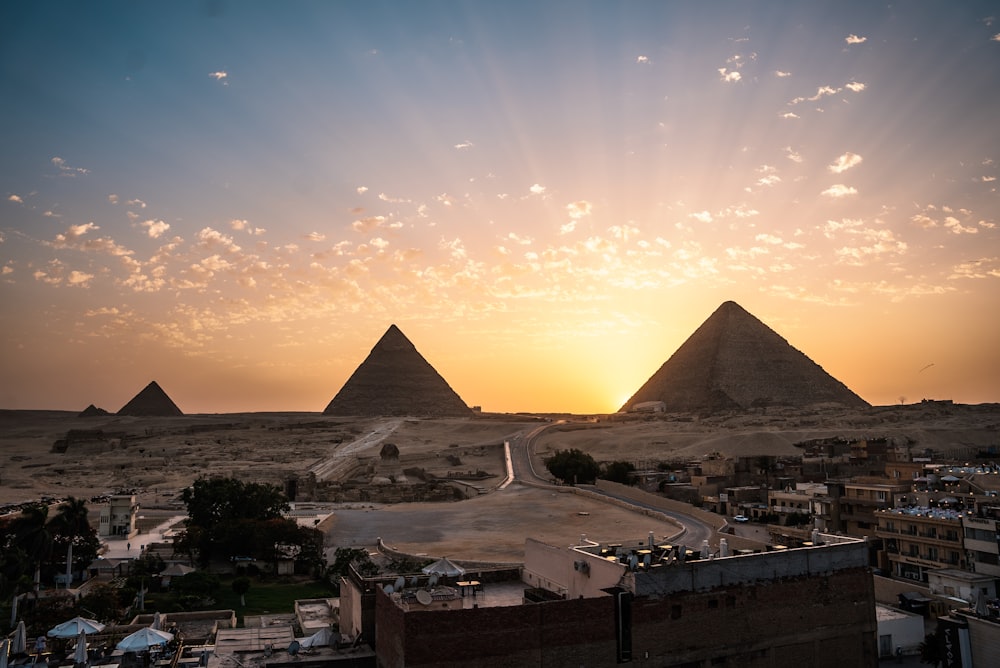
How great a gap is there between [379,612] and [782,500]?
34.0 meters

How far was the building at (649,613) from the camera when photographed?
1396cm

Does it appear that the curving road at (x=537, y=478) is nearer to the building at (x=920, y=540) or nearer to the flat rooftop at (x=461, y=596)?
the building at (x=920, y=540)

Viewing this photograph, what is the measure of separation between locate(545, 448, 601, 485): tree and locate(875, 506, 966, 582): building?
103 feet

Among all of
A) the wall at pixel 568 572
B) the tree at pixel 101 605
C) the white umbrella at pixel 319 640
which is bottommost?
the tree at pixel 101 605

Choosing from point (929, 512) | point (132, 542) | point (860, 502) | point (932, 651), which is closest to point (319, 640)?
point (932, 651)

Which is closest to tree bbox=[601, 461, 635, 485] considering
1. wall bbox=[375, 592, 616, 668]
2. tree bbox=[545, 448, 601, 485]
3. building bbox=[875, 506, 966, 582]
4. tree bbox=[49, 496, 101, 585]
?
tree bbox=[545, 448, 601, 485]

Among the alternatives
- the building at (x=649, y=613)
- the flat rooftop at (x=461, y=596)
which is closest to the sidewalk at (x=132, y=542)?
the flat rooftop at (x=461, y=596)

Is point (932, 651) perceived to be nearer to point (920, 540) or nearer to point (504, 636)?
point (920, 540)

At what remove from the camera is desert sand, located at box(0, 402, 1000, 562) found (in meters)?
44.2

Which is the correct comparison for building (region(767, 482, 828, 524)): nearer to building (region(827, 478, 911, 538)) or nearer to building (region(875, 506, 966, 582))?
building (region(827, 478, 911, 538))

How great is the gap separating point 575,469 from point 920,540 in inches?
1371

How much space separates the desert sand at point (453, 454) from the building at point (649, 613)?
59.8ft

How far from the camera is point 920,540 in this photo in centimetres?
3225

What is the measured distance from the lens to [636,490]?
174ft
